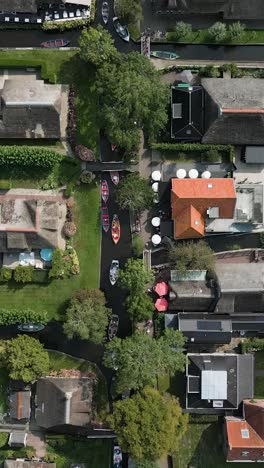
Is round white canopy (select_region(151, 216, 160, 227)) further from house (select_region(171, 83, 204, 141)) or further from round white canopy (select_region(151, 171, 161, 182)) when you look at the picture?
house (select_region(171, 83, 204, 141))

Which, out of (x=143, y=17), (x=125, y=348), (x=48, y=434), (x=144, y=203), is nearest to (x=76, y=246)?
(x=144, y=203)

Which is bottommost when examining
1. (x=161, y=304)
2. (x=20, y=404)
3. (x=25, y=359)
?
(x=20, y=404)

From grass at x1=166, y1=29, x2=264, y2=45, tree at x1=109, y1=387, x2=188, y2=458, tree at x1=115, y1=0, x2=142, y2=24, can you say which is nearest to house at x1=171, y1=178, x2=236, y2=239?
grass at x1=166, y1=29, x2=264, y2=45

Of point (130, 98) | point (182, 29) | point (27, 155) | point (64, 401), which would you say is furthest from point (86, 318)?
point (182, 29)

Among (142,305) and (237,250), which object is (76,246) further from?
(237,250)

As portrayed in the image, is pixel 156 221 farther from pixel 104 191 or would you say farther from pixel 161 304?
pixel 161 304
